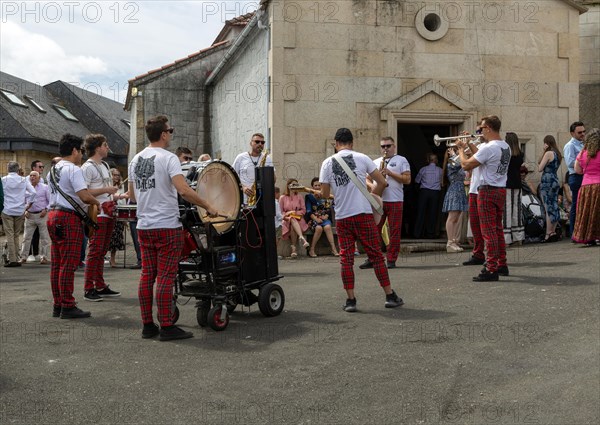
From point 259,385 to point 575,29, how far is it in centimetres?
1215

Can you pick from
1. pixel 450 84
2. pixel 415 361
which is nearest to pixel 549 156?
pixel 450 84

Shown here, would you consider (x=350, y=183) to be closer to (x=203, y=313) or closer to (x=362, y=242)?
(x=362, y=242)

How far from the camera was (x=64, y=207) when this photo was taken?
8047mm

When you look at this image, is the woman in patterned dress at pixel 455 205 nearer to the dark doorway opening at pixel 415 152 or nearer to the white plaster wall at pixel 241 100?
the dark doorway opening at pixel 415 152

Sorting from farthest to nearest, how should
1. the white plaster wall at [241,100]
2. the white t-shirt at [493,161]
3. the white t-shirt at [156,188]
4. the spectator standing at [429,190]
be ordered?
the white plaster wall at [241,100]
the spectator standing at [429,190]
the white t-shirt at [493,161]
the white t-shirt at [156,188]

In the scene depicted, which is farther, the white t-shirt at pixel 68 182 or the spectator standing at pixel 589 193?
the spectator standing at pixel 589 193

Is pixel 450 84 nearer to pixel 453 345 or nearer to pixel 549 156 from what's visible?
pixel 549 156

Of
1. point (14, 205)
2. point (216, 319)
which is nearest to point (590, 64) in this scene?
point (14, 205)

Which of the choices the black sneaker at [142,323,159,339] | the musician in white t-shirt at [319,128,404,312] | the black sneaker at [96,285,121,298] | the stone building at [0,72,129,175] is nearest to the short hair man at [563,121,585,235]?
the musician in white t-shirt at [319,128,404,312]

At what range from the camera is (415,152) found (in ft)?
59.0

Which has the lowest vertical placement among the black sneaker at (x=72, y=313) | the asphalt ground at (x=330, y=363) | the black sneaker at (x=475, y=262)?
the asphalt ground at (x=330, y=363)

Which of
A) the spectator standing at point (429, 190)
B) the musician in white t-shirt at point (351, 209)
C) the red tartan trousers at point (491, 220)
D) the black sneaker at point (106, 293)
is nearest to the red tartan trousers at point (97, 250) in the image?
the black sneaker at point (106, 293)

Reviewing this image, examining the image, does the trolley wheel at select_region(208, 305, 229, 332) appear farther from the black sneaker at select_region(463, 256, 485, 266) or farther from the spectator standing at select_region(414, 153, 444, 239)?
the spectator standing at select_region(414, 153, 444, 239)

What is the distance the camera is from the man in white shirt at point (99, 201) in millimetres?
8500
